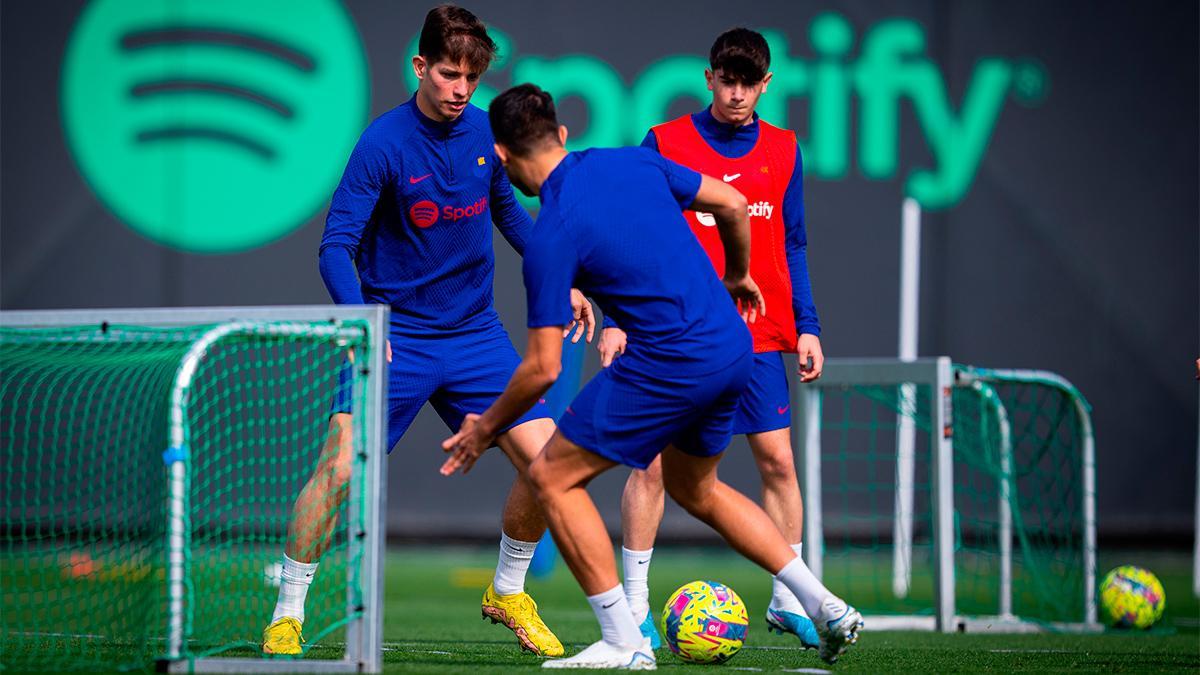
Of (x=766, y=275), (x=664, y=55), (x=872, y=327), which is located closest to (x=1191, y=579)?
(x=872, y=327)

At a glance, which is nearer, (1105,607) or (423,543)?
(1105,607)

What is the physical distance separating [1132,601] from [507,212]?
11.6 feet

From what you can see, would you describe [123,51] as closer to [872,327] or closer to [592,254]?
[872,327]

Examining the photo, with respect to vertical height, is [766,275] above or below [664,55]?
below

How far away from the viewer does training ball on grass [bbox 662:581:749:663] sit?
14.7 feet

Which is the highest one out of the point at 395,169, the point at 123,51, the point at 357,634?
the point at 123,51

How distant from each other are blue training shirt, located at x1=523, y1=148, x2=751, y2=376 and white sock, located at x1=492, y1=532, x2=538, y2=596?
1281 millimetres

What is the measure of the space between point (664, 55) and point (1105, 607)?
16.4 feet

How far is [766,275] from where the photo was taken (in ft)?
16.9

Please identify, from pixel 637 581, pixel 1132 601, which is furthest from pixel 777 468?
pixel 1132 601

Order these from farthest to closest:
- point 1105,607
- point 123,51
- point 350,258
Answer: point 123,51 < point 1105,607 < point 350,258

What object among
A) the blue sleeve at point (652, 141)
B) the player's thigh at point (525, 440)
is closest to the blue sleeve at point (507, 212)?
the blue sleeve at point (652, 141)

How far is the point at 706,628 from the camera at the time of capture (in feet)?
14.7

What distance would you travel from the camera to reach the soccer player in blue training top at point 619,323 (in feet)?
12.8
